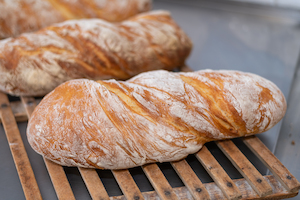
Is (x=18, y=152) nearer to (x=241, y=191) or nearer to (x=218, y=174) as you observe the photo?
(x=218, y=174)

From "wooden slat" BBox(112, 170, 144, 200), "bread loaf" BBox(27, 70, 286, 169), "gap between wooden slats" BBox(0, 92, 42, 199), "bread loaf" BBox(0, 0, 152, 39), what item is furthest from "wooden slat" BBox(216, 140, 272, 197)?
"bread loaf" BBox(0, 0, 152, 39)

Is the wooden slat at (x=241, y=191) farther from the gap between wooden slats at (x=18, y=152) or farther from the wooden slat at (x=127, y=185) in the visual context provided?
the gap between wooden slats at (x=18, y=152)

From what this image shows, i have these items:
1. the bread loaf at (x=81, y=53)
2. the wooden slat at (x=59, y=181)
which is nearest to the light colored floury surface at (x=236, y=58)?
the wooden slat at (x=59, y=181)

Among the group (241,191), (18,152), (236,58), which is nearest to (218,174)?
(241,191)

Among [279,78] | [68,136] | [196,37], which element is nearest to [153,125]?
[68,136]

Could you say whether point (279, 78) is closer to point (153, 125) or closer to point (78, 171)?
point (153, 125)

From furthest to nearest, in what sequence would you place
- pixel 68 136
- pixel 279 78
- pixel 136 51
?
pixel 279 78
pixel 136 51
pixel 68 136
